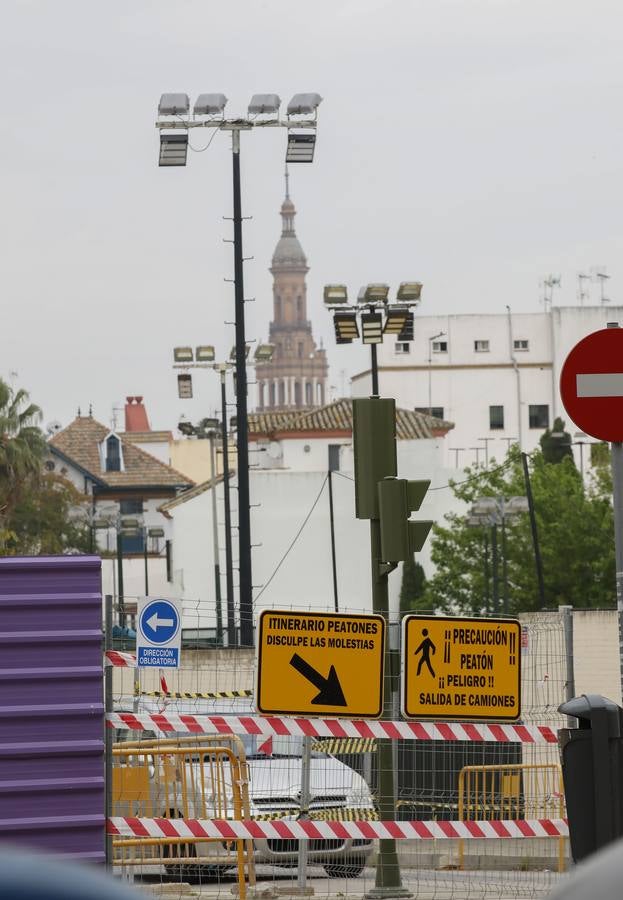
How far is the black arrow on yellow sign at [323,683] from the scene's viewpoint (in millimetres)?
9648

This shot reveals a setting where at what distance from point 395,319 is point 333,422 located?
69.4 metres

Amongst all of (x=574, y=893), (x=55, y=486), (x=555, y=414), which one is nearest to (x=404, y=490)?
(x=574, y=893)

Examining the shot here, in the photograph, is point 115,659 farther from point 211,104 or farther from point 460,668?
point 211,104

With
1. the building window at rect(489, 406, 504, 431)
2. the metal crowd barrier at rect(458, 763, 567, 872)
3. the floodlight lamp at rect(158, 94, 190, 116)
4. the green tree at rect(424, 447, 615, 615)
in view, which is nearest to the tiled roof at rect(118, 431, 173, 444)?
the building window at rect(489, 406, 504, 431)

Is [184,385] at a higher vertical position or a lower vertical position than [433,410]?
lower

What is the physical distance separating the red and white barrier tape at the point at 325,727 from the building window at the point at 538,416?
111910 millimetres

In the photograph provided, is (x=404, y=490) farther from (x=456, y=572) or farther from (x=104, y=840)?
(x=456, y=572)

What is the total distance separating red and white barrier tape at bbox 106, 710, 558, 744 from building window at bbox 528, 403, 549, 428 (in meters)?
112

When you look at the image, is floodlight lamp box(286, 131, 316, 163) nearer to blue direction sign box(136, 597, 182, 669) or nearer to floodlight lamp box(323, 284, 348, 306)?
floodlight lamp box(323, 284, 348, 306)

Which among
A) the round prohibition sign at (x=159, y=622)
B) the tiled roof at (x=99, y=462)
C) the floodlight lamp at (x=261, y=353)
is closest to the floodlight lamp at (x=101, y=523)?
the floodlight lamp at (x=261, y=353)

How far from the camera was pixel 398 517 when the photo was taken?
11.4m

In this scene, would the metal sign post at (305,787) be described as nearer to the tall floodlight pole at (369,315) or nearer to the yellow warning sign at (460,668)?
the yellow warning sign at (460,668)

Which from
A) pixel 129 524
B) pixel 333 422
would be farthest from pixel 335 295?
pixel 333 422

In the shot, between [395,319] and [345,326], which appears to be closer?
[345,326]
